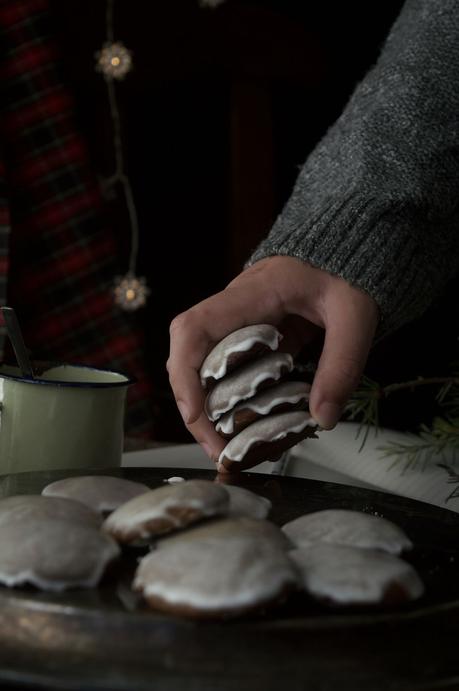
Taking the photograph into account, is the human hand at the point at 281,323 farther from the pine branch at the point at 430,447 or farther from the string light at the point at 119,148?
the string light at the point at 119,148

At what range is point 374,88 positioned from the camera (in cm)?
95

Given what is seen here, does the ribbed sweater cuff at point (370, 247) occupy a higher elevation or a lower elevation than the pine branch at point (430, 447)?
higher

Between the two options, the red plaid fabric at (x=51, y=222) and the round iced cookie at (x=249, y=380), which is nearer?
the round iced cookie at (x=249, y=380)

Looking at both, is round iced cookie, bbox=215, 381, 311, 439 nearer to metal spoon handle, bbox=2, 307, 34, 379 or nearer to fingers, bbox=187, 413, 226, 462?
fingers, bbox=187, 413, 226, 462

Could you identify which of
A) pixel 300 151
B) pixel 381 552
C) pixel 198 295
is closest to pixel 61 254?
pixel 198 295

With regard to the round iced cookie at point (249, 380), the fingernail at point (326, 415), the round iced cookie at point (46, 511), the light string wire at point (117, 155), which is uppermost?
the light string wire at point (117, 155)

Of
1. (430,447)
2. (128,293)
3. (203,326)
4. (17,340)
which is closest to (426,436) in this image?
(430,447)

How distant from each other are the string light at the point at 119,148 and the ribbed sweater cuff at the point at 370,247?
3.08 feet

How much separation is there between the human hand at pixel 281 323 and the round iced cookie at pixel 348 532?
147 mm

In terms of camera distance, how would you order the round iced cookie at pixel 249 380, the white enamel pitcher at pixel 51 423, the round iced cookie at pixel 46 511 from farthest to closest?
the white enamel pitcher at pixel 51 423
the round iced cookie at pixel 249 380
the round iced cookie at pixel 46 511

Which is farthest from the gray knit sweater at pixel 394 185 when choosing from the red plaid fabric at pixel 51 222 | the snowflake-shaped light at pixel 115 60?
the snowflake-shaped light at pixel 115 60

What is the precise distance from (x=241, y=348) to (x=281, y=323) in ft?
0.71

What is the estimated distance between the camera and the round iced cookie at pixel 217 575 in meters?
0.37

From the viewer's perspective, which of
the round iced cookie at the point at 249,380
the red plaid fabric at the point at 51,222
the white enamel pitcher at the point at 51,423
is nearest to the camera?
the round iced cookie at the point at 249,380
